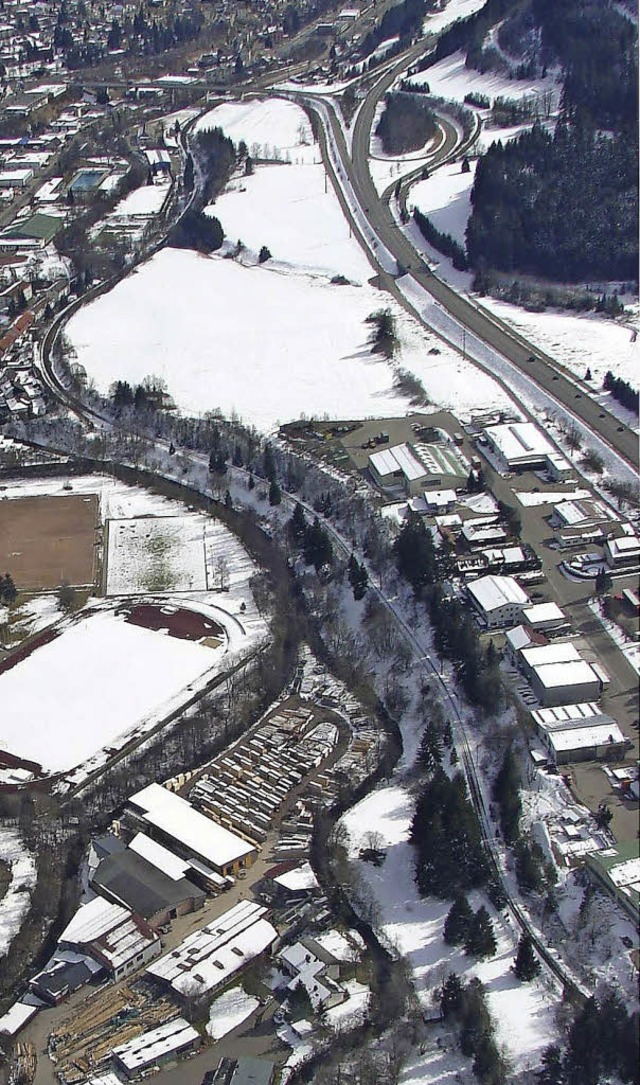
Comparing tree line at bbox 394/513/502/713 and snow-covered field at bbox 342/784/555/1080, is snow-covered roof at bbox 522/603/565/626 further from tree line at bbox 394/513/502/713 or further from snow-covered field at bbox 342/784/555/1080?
snow-covered field at bbox 342/784/555/1080

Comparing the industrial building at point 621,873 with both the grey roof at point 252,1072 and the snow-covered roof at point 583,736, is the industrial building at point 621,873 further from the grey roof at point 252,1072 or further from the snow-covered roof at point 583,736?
the grey roof at point 252,1072

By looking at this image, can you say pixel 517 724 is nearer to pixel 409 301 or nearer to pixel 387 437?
pixel 387 437

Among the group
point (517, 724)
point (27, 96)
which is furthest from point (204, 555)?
point (27, 96)

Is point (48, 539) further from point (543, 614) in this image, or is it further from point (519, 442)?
point (543, 614)

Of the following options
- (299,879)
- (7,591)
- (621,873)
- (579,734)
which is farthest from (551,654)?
(7,591)

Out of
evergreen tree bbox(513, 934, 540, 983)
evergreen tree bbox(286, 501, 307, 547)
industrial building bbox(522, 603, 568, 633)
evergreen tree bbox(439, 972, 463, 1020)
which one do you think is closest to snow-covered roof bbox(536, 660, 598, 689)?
industrial building bbox(522, 603, 568, 633)

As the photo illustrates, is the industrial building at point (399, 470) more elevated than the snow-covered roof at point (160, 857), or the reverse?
the industrial building at point (399, 470)

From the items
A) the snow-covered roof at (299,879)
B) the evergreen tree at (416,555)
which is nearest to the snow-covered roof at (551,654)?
the evergreen tree at (416,555)

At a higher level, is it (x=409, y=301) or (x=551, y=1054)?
(x=409, y=301)
